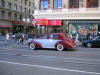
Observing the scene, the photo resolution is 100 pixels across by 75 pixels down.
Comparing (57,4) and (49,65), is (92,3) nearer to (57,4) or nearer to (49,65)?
(57,4)

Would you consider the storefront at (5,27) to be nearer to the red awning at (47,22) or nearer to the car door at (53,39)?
the red awning at (47,22)

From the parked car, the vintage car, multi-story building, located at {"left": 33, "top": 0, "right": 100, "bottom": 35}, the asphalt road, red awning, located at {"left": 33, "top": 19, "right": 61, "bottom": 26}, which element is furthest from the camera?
red awning, located at {"left": 33, "top": 19, "right": 61, "bottom": 26}

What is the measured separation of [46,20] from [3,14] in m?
22.2

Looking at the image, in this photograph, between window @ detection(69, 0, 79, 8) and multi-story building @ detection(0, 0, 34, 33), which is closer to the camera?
window @ detection(69, 0, 79, 8)

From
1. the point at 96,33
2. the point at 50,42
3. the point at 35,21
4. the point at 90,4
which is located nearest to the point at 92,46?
the point at 50,42

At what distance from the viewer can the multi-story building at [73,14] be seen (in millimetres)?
22922

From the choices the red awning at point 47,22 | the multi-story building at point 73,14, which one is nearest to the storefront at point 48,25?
the red awning at point 47,22

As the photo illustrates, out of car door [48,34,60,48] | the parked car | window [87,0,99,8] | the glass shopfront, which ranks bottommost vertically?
the parked car

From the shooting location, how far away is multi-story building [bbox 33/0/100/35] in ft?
75.2

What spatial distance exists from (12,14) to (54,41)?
35.8 m

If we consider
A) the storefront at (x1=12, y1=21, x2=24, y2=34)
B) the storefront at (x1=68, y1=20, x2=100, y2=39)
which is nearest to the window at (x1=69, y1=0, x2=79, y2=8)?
the storefront at (x1=68, y1=20, x2=100, y2=39)

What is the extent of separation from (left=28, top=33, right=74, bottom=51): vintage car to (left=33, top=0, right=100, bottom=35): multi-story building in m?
11.6

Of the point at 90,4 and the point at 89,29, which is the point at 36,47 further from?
the point at 90,4

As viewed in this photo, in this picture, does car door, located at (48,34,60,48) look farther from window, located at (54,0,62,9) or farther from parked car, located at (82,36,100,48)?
window, located at (54,0,62,9)
